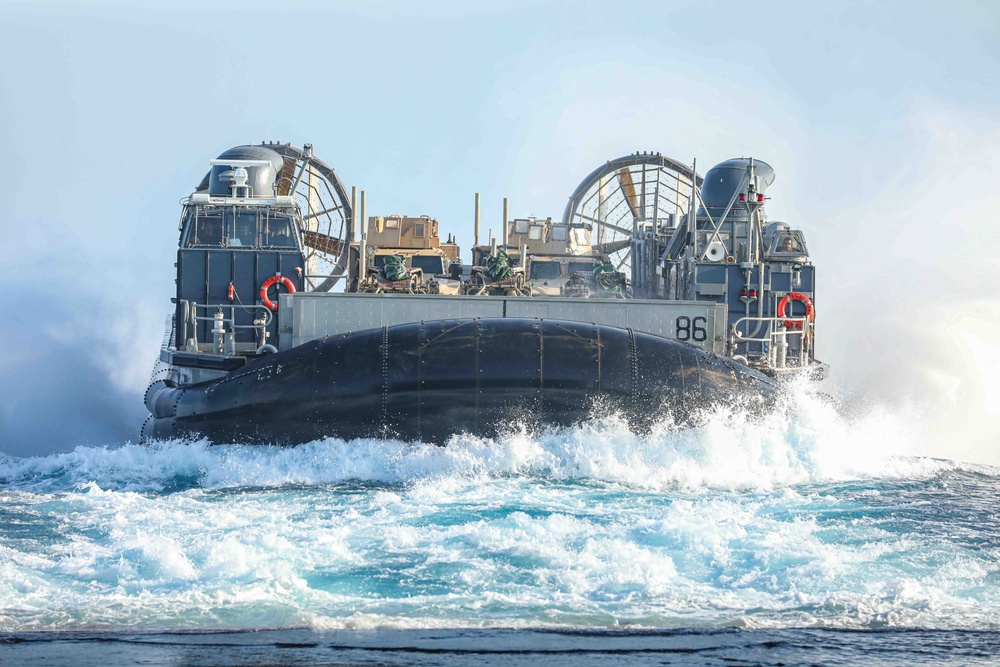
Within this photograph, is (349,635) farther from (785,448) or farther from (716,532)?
(785,448)

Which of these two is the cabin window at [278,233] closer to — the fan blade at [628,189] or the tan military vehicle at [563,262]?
the tan military vehicle at [563,262]

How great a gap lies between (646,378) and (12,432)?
10.2 metres

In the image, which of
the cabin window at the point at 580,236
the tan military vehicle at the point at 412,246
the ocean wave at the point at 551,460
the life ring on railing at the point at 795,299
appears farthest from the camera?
the cabin window at the point at 580,236

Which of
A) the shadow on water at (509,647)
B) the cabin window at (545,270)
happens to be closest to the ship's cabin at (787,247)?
the cabin window at (545,270)

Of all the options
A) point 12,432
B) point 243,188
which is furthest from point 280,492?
point 243,188

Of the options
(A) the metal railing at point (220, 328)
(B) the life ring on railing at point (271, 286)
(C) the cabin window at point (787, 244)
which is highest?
(C) the cabin window at point (787, 244)

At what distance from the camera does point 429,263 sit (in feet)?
84.3

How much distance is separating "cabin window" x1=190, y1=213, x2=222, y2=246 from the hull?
591 cm

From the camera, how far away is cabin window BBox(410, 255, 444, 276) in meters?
25.5

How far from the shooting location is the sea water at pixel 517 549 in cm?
751

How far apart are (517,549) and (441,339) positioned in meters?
5.11

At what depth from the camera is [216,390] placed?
14891mm

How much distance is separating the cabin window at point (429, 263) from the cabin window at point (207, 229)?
5933 millimetres

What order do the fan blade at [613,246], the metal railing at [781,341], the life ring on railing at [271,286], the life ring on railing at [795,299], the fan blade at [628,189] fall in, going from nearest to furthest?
the metal railing at [781,341], the life ring on railing at [271,286], the life ring on railing at [795,299], the fan blade at [628,189], the fan blade at [613,246]
